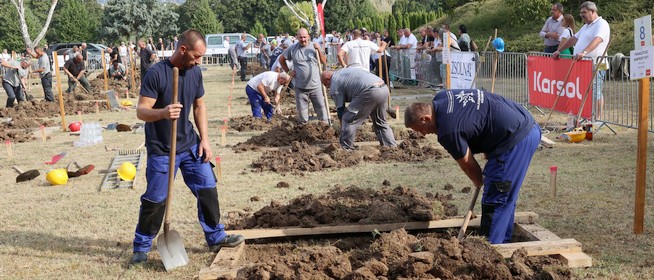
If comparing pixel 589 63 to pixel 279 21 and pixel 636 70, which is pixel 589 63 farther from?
pixel 279 21

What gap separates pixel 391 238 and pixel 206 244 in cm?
189

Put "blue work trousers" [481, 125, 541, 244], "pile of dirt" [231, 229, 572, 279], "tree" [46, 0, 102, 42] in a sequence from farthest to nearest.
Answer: "tree" [46, 0, 102, 42] → "blue work trousers" [481, 125, 541, 244] → "pile of dirt" [231, 229, 572, 279]

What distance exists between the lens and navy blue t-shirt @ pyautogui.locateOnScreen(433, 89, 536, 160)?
5133 millimetres

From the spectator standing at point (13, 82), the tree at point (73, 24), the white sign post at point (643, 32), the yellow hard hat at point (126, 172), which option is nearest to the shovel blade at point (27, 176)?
the yellow hard hat at point (126, 172)

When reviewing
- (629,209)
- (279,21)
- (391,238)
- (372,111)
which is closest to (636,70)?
(629,209)

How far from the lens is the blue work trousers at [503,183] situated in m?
5.33

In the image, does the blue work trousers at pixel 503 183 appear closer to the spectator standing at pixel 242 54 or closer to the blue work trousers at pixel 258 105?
the blue work trousers at pixel 258 105

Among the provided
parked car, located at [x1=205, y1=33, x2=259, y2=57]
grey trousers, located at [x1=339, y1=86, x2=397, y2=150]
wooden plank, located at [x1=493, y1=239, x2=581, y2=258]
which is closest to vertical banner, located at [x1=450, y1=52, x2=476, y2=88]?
grey trousers, located at [x1=339, y1=86, x2=397, y2=150]

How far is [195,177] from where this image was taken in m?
5.76

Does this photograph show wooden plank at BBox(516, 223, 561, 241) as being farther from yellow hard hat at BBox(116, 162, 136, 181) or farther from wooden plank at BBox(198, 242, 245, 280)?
yellow hard hat at BBox(116, 162, 136, 181)

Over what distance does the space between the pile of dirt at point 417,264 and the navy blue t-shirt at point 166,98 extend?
126 centimetres

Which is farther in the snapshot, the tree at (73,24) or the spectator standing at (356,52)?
the tree at (73,24)

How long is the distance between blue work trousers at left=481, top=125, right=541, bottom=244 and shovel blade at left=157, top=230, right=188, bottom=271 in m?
2.55

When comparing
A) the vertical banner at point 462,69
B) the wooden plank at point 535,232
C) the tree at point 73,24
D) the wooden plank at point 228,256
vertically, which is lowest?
the wooden plank at point 535,232
